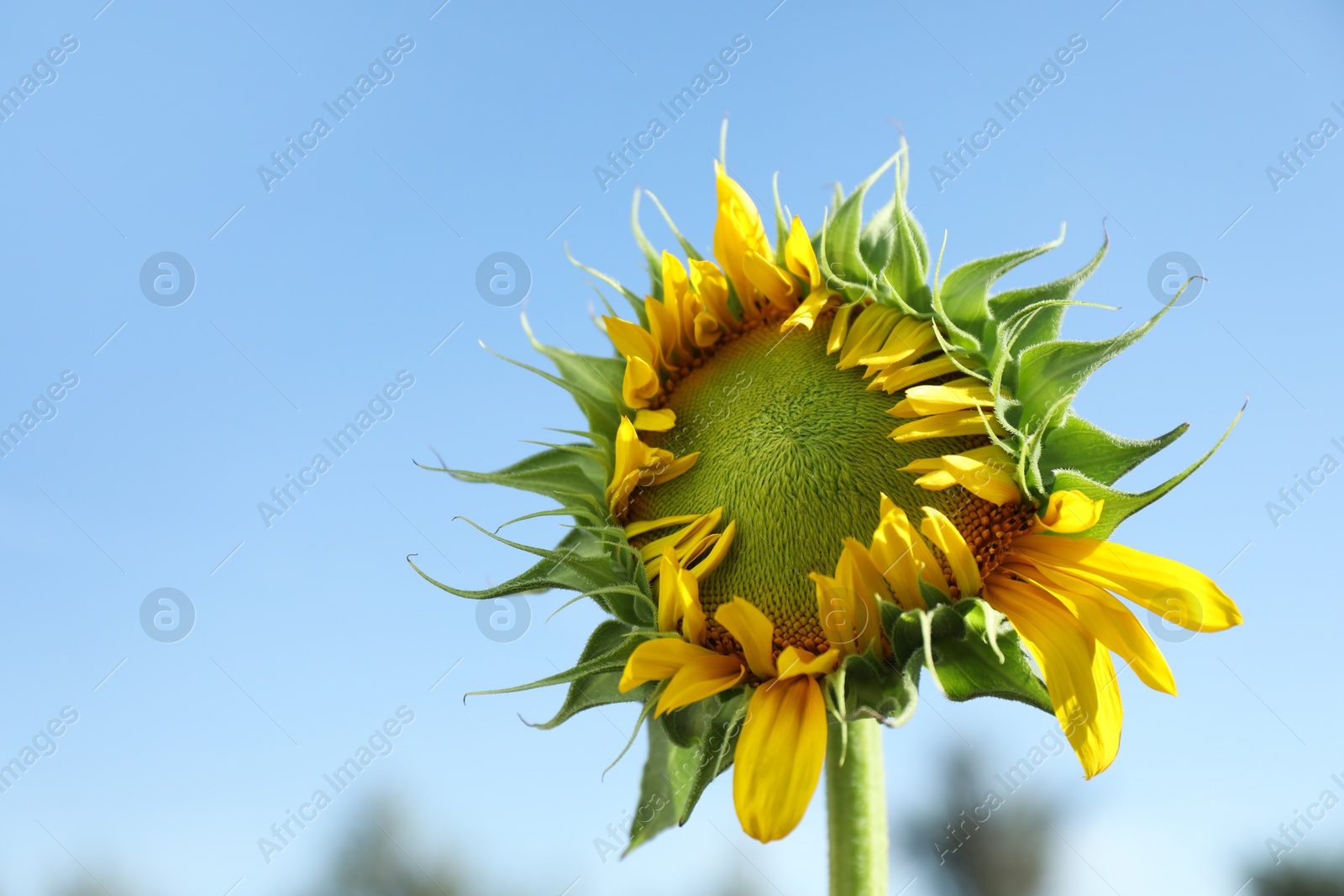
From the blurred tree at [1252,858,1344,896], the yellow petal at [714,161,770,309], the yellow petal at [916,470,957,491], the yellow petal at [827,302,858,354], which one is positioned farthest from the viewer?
the blurred tree at [1252,858,1344,896]

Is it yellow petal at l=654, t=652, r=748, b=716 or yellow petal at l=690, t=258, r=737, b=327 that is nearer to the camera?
yellow petal at l=654, t=652, r=748, b=716

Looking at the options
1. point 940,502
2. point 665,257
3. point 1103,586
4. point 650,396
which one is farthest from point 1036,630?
point 665,257

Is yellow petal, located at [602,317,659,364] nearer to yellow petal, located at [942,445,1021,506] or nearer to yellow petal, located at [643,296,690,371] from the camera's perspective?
yellow petal, located at [643,296,690,371]

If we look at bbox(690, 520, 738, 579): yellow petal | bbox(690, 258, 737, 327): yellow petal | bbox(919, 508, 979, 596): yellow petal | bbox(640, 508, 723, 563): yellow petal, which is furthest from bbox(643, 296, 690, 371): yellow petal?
bbox(919, 508, 979, 596): yellow petal

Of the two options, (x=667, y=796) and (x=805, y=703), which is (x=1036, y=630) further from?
(x=667, y=796)

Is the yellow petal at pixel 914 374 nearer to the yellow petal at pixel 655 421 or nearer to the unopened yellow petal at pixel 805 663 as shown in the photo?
the yellow petal at pixel 655 421

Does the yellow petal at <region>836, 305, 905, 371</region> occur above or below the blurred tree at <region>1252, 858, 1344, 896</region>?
above

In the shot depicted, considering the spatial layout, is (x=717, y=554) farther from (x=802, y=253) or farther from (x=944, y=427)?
(x=802, y=253)
